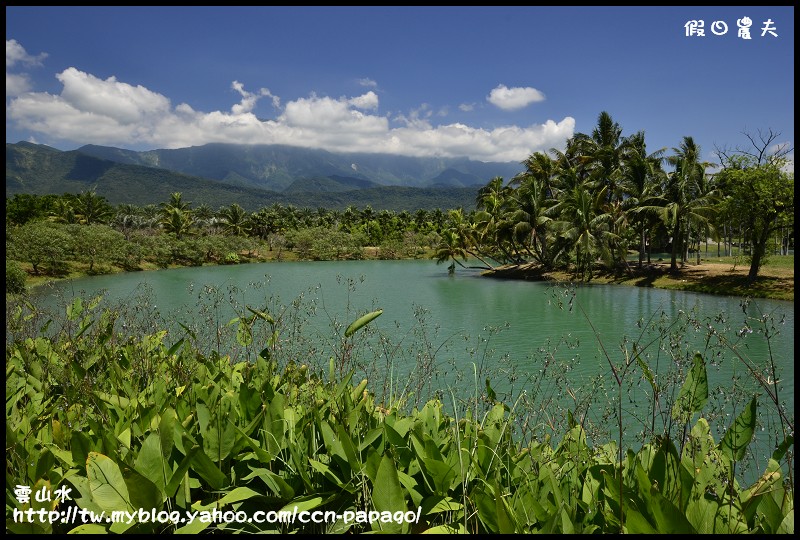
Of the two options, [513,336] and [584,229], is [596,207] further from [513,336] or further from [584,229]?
[513,336]

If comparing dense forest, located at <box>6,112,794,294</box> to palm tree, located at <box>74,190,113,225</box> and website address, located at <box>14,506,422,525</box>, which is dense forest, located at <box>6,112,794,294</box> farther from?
website address, located at <box>14,506,422,525</box>

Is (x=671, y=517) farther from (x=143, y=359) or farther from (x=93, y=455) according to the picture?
(x=143, y=359)

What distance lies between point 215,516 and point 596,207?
32.5m

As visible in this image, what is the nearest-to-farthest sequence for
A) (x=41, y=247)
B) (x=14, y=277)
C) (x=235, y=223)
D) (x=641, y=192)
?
(x=14, y=277), (x=641, y=192), (x=41, y=247), (x=235, y=223)

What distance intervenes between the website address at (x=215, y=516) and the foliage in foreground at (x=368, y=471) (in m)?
0.02

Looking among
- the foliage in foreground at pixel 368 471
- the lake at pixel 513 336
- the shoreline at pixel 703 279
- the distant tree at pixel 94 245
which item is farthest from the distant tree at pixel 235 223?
the foliage in foreground at pixel 368 471

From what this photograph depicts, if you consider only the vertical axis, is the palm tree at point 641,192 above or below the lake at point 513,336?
above

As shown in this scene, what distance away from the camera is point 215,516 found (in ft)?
5.98

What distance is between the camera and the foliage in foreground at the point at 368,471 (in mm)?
1764

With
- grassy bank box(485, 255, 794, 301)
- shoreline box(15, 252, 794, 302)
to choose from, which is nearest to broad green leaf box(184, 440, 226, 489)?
shoreline box(15, 252, 794, 302)

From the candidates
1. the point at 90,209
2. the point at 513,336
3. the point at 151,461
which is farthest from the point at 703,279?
the point at 90,209

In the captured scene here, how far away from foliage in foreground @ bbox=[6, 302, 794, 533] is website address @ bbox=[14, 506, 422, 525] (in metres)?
0.02

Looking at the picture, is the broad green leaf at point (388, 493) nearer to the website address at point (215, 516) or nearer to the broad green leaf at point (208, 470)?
the website address at point (215, 516)

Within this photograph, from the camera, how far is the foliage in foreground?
1.76 metres
